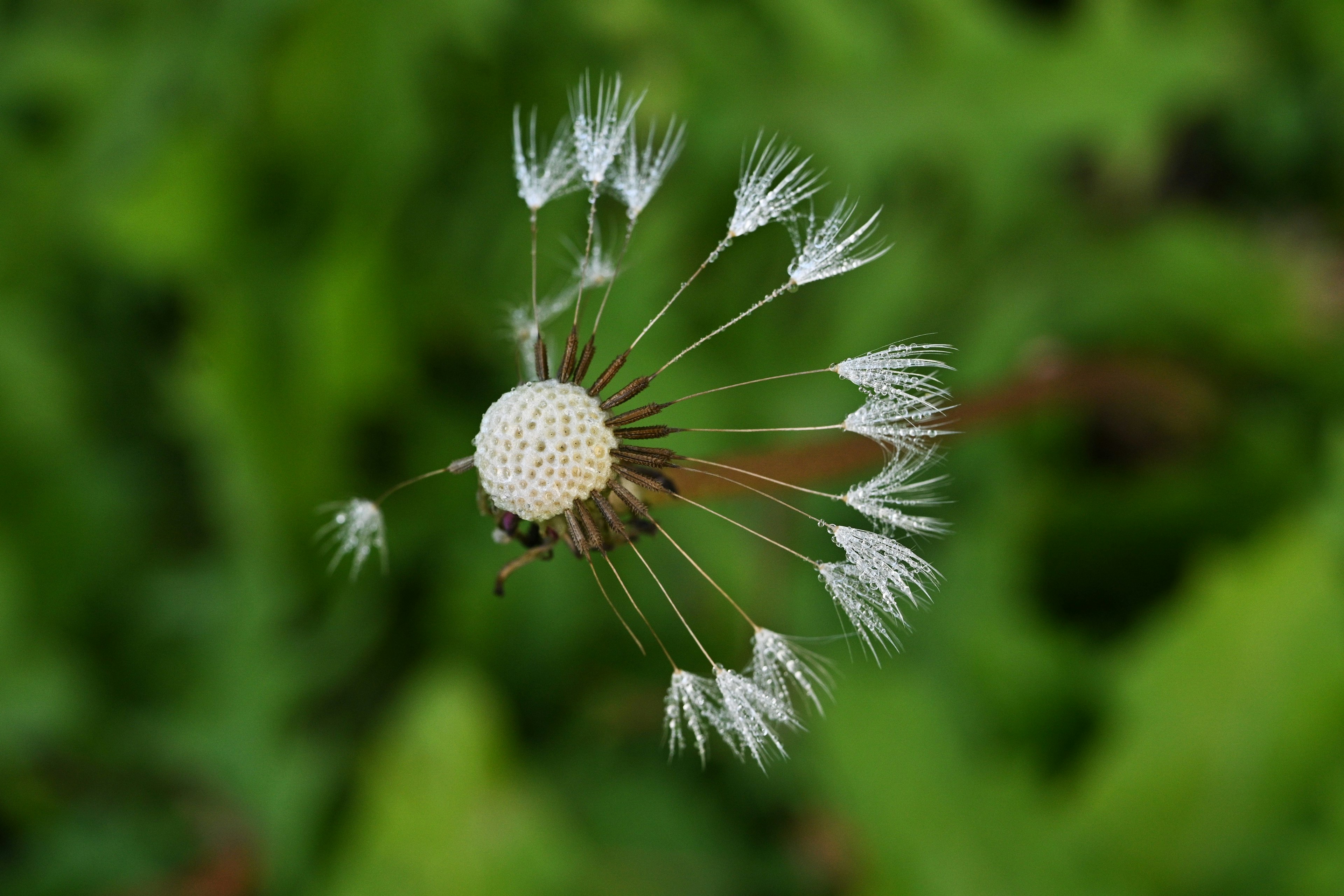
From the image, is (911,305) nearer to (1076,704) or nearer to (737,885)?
(1076,704)

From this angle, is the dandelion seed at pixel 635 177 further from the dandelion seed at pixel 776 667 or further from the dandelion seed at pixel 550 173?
the dandelion seed at pixel 776 667

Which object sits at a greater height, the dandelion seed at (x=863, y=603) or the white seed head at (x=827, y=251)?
the white seed head at (x=827, y=251)

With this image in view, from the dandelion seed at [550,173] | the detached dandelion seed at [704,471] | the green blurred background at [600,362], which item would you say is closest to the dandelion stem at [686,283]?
the detached dandelion seed at [704,471]

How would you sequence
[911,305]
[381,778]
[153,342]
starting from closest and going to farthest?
[381,778], [911,305], [153,342]

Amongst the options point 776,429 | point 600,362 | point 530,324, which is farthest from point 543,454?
point 600,362

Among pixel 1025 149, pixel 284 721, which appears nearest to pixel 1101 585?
pixel 1025 149

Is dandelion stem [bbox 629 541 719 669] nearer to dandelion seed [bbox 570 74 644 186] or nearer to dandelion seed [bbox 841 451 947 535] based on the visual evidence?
dandelion seed [bbox 841 451 947 535]
